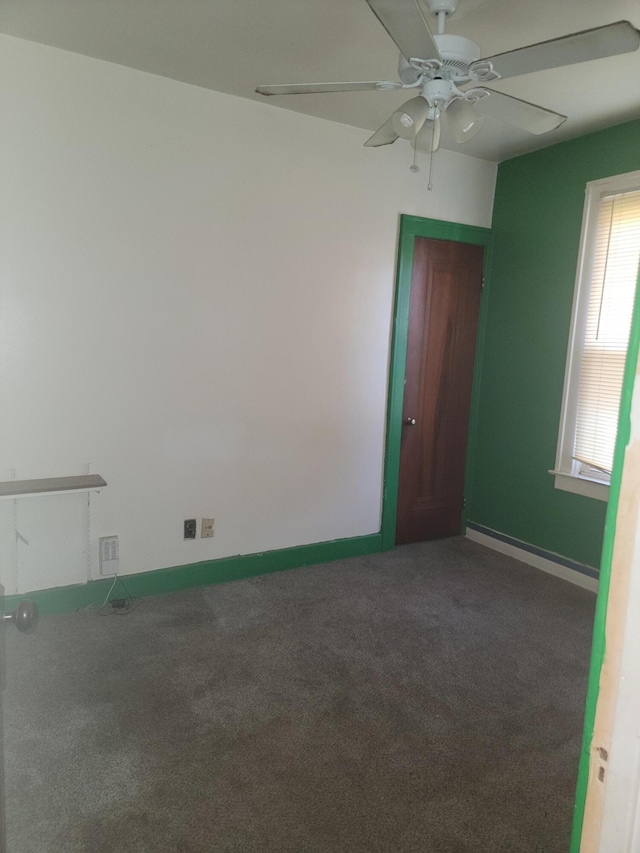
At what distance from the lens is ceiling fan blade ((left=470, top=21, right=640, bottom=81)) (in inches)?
59.6

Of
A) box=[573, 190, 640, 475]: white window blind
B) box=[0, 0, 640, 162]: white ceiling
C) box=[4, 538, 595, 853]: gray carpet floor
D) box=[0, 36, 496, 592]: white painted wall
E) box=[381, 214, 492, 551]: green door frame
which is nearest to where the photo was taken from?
box=[4, 538, 595, 853]: gray carpet floor

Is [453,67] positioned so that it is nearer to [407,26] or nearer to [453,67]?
[453,67]

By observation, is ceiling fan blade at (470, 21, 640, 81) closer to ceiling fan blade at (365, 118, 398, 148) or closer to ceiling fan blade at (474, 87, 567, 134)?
ceiling fan blade at (474, 87, 567, 134)

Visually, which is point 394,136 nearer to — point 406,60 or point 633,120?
point 406,60

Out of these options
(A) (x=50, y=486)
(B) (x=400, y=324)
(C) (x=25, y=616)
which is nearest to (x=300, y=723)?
(C) (x=25, y=616)

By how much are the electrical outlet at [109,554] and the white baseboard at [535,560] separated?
2.52 m

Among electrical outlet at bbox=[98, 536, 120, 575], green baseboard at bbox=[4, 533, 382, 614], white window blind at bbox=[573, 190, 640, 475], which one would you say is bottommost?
green baseboard at bbox=[4, 533, 382, 614]

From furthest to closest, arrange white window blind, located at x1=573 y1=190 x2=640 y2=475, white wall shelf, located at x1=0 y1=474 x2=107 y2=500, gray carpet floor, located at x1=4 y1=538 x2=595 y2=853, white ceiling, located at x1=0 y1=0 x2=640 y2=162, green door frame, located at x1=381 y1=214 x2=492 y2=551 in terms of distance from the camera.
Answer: green door frame, located at x1=381 y1=214 x2=492 y2=551 < white window blind, located at x1=573 y1=190 x2=640 y2=475 < white wall shelf, located at x1=0 y1=474 x2=107 y2=500 < white ceiling, located at x1=0 y1=0 x2=640 y2=162 < gray carpet floor, located at x1=4 y1=538 x2=595 y2=853

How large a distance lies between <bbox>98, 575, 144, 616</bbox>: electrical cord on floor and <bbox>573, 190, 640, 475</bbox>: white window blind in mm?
2716

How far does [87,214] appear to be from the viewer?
8.93ft

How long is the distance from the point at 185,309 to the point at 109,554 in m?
1.35

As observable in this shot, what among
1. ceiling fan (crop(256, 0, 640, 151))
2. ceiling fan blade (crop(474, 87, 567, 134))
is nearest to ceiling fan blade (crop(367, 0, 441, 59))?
ceiling fan (crop(256, 0, 640, 151))

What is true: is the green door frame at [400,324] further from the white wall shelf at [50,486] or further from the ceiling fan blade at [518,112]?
the white wall shelf at [50,486]

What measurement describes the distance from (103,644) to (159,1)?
2.67 meters
